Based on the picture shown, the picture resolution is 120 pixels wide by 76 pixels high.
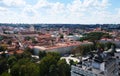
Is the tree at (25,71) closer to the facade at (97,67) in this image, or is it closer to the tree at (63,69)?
the tree at (63,69)

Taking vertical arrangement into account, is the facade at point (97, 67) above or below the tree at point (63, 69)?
above

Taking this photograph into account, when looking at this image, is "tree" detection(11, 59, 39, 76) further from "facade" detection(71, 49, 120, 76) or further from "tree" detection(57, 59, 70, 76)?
"facade" detection(71, 49, 120, 76)

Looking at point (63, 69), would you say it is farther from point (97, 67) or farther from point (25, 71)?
point (97, 67)

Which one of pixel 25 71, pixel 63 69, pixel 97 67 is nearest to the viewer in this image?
pixel 97 67

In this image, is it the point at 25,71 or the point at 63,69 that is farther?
the point at 63,69

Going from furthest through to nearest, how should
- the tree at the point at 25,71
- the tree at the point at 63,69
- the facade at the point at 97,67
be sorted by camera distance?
the tree at the point at 63,69 < the tree at the point at 25,71 < the facade at the point at 97,67

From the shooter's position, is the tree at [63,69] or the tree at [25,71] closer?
the tree at [25,71]

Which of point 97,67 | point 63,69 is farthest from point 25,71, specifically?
point 97,67

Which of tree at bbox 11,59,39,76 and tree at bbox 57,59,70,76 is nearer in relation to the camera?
tree at bbox 11,59,39,76

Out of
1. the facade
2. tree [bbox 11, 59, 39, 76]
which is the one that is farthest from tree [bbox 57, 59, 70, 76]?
the facade

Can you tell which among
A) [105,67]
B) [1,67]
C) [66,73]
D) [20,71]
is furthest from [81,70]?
[1,67]

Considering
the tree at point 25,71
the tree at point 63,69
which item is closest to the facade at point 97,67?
the tree at point 63,69

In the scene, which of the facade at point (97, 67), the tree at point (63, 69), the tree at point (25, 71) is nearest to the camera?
the facade at point (97, 67)
